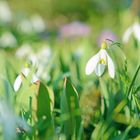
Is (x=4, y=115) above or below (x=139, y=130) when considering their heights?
above

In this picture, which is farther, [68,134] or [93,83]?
[93,83]

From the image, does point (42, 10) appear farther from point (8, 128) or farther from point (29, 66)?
point (8, 128)

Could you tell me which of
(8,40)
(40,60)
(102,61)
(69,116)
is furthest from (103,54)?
(8,40)

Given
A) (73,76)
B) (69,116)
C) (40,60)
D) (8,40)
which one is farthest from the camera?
(8,40)

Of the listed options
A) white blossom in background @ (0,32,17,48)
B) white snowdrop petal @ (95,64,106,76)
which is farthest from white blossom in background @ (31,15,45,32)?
white snowdrop petal @ (95,64,106,76)

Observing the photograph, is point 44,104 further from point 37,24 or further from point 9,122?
point 37,24

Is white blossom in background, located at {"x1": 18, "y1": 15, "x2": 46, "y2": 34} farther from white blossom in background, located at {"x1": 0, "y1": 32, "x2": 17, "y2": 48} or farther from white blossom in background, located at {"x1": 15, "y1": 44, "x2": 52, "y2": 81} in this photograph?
white blossom in background, located at {"x1": 15, "y1": 44, "x2": 52, "y2": 81}

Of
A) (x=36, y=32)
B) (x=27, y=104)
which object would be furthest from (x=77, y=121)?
(x=36, y=32)

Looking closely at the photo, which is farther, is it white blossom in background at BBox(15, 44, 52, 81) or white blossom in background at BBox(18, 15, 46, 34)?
white blossom in background at BBox(18, 15, 46, 34)

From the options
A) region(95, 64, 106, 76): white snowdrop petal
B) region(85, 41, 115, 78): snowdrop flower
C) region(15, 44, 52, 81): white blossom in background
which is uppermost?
region(85, 41, 115, 78): snowdrop flower
